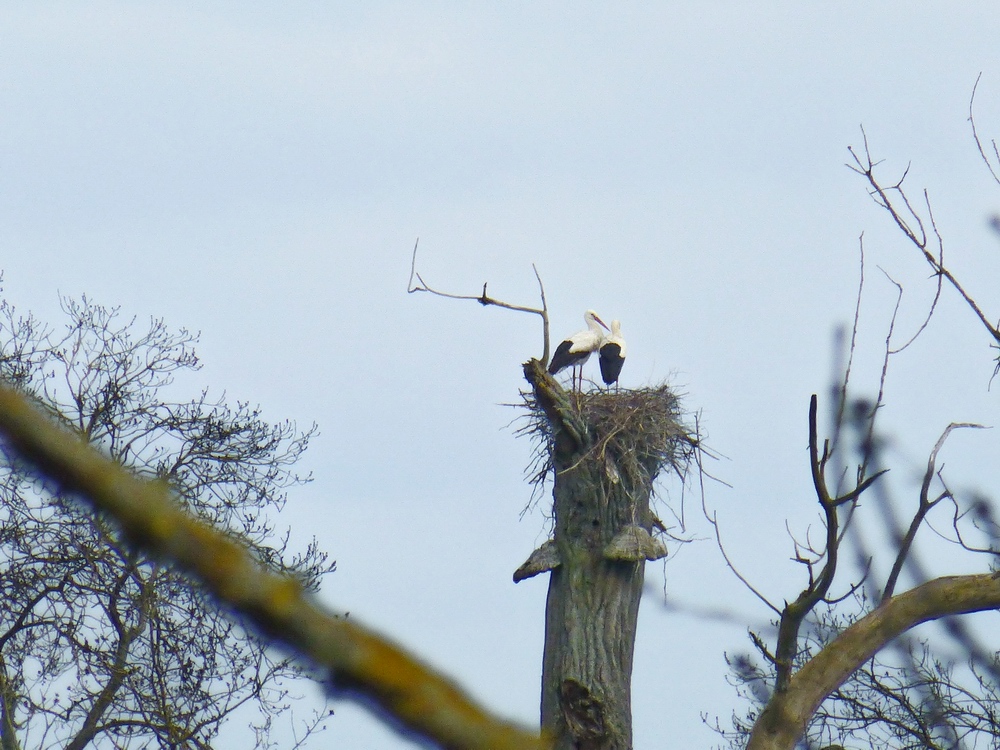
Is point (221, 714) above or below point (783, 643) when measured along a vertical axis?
above

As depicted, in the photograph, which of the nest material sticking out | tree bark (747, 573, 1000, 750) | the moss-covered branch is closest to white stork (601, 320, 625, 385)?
the nest material sticking out

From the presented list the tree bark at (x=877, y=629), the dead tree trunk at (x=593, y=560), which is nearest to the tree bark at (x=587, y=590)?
the dead tree trunk at (x=593, y=560)

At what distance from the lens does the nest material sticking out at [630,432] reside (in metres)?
8.34

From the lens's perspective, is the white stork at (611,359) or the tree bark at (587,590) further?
the white stork at (611,359)

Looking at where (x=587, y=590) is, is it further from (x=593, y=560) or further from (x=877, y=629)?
(x=877, y=629)

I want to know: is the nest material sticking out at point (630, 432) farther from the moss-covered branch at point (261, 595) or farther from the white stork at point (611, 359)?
the moss-covered branch at point (261, 595)

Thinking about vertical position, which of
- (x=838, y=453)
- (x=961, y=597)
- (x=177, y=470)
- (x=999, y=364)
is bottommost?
(x=838, y=453)

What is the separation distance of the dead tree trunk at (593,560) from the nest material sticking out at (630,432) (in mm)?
11

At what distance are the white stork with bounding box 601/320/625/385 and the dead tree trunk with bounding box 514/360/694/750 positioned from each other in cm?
428

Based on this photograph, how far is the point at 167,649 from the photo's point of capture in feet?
37.3

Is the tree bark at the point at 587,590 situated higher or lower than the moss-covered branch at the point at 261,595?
higher

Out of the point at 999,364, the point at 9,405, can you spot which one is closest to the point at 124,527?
the point at 9,405

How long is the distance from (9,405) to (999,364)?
15.4ft

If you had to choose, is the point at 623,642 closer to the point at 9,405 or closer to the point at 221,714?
the point at 221,714
